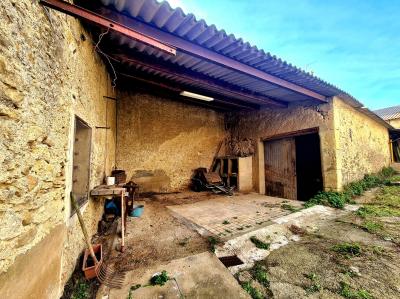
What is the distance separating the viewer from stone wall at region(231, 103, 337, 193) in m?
5.43

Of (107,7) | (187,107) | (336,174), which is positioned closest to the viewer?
(107,7)

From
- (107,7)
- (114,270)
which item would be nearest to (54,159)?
(114,270)

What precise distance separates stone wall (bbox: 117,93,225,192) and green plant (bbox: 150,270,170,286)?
501cm

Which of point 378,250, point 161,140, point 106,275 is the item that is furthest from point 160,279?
point 161,140

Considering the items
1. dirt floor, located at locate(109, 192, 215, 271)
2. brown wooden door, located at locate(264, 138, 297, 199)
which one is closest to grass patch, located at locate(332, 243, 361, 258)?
dirt floor, located at locate(109, 192, 215, 271)

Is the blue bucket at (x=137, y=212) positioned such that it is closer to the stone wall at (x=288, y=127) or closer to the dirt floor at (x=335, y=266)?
the dirt floor at (x=335, y=266)

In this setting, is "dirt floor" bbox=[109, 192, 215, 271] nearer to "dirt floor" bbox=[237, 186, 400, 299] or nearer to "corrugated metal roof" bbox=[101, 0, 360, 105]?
"dirt floor" bbox=[237, 186, 400, 299]

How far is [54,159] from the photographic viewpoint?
180 cm

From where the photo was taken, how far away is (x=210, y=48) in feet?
11.4

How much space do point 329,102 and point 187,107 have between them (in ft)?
16.7

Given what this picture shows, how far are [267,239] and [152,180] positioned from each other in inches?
197

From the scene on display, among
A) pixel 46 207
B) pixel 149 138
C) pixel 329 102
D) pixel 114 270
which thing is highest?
pixel 329 102

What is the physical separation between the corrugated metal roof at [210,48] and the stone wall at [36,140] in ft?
3.34

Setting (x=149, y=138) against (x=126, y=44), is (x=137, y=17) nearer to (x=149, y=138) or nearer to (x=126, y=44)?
(x=126, y=44)
